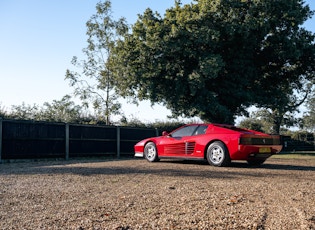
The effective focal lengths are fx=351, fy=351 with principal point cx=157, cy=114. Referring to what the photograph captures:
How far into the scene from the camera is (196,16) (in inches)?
765

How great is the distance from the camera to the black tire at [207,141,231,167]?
32.3 feet

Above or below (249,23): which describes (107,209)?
below

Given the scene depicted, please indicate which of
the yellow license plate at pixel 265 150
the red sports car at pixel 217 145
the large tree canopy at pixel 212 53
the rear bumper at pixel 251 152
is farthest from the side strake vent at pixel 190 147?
the large tree canopy at pixel 212 53

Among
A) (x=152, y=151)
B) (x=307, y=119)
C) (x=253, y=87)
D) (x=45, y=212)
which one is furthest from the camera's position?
(x=307, y=119)

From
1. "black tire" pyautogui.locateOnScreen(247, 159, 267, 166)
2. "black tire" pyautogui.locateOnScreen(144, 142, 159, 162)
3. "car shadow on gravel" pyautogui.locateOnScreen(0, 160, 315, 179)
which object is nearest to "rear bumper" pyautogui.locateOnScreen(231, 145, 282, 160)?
"car shadow on gravel" pyautogui.locateOnScreen(0, 160, 315, 179)

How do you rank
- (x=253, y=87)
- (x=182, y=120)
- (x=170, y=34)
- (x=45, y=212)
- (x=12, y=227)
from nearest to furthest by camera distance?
(x=12, y=227) → (x=45, y=212) → (x=170, y=34) → (x=253, y=87) → (x=182, y=120)

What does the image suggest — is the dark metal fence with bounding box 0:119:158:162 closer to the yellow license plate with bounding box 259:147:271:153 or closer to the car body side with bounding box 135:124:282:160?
the car body side with bounding box 135:124:282:160

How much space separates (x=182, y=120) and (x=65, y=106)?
10.5 m

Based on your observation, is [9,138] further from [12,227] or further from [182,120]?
[182,120]

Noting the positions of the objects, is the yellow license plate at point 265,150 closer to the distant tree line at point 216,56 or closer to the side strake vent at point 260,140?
the side strake vent at point 260,140

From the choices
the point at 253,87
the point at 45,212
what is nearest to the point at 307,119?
the point at 253,87

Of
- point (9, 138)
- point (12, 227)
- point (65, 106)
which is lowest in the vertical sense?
point (12, 227)

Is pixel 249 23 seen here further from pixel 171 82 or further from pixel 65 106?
pixel 65 106

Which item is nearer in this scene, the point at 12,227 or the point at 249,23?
the point at 12,227
